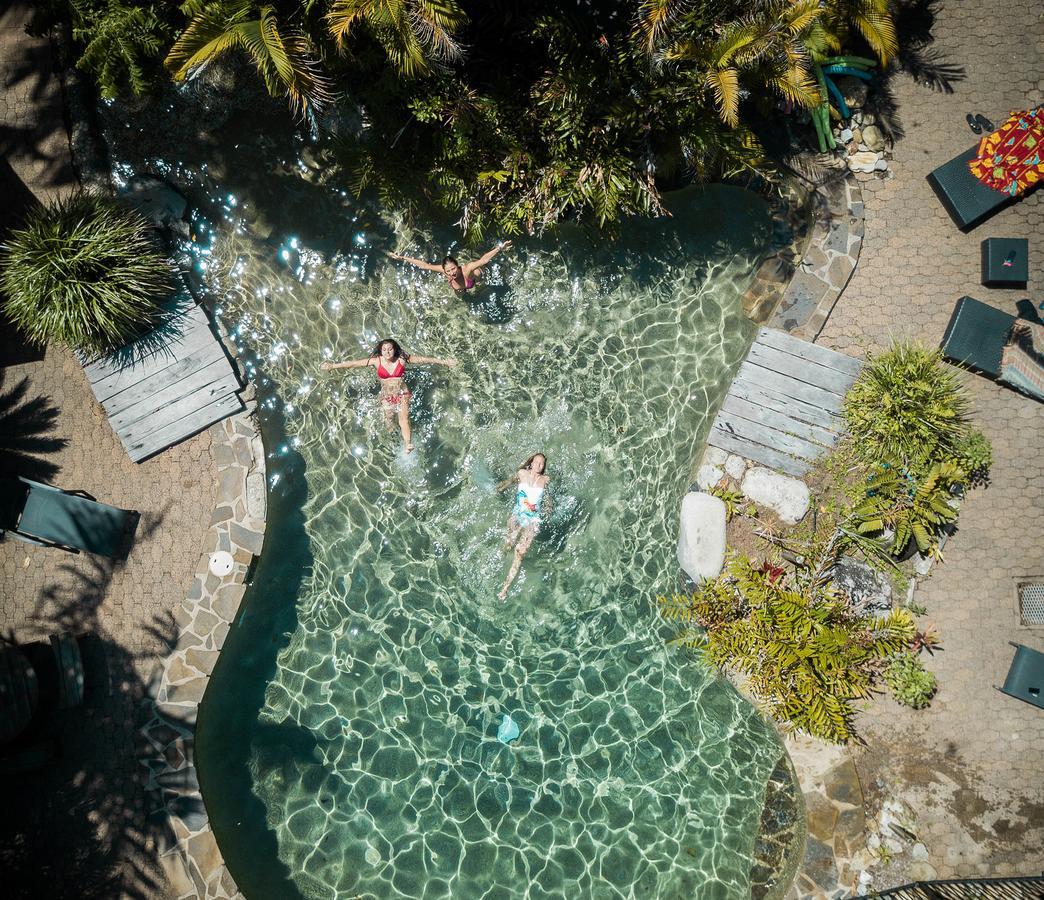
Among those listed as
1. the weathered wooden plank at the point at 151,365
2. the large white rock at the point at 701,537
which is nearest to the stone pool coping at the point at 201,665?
the weathered wooden plank at the point at 151,365

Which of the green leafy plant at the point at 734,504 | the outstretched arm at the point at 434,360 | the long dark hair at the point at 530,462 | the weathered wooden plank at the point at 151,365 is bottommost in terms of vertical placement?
the green leafy plant at the point at 734,504

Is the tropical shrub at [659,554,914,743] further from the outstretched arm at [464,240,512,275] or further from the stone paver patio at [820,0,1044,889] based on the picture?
the outstretched arm at [464,240,512,275]

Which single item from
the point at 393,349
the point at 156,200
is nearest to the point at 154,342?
the point at 156,200

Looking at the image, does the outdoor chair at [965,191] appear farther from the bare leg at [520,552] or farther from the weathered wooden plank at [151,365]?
the weathered wooden plank at [151,365]

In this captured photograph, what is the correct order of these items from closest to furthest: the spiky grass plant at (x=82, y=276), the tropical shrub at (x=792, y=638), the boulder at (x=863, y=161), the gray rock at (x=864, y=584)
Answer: the tropical shrub at (x=792, y=638), the spiky grass plant at (x=82, y=276), the gray rock at (x=864, y=584), the boulder at (x=863, y=161)

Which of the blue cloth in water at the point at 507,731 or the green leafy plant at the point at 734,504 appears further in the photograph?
the green leafy plant at the point at 734,504

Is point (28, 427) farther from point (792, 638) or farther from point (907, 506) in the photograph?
point (907, 506)
